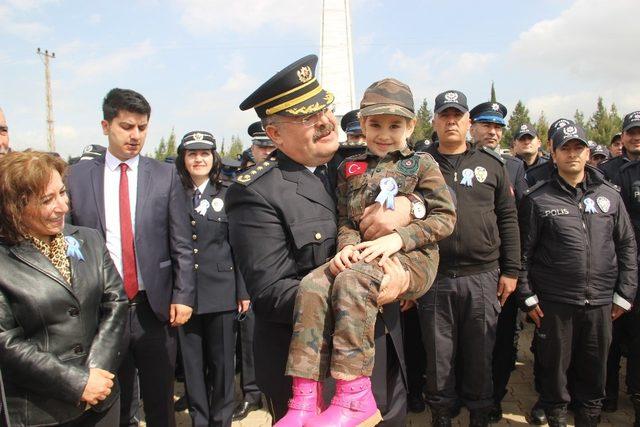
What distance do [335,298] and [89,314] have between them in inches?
50.3

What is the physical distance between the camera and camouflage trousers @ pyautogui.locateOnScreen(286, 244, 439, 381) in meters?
1.70

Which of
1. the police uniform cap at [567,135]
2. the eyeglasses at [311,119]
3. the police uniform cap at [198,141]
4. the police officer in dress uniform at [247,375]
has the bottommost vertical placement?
the police officer in dress uniform at [247,375]

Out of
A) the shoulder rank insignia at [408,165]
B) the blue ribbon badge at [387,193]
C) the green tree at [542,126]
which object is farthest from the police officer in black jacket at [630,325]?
the green tree at [542,126]

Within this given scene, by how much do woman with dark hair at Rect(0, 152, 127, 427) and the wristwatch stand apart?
60.7 inches

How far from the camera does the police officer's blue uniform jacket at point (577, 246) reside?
353 centimetres

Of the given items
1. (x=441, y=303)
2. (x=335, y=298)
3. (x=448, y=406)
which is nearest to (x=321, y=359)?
(x=335, y=298)

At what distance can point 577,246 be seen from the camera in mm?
3525

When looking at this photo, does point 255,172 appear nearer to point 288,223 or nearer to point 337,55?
point 288,223

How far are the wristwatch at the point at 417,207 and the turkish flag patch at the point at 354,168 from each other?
224mm

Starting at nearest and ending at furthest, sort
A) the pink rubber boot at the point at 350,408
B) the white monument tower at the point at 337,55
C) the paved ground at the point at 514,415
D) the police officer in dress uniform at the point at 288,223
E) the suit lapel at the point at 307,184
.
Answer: the pink rubber boot at the point at 350,408
the police officer in dress uniform at the point at 288,223
the suit lapel at the point at 307,184
the paved ground at the point at 514,415
the white monument tower at the point at 337,55

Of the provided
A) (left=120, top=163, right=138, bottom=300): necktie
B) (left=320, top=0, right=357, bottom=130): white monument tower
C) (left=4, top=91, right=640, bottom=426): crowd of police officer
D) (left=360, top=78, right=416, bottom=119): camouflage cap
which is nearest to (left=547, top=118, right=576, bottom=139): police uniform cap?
(left=4, top=91, right=640, bottom=426): crowd of police officer

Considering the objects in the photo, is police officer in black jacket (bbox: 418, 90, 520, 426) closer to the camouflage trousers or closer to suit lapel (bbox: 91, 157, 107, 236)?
the camouflage trousers

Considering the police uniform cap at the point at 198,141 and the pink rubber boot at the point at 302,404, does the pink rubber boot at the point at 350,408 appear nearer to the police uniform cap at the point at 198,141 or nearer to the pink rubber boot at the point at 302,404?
the pink rubber boot at the point at 302,404

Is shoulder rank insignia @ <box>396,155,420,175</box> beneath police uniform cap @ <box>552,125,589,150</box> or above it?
beneath
